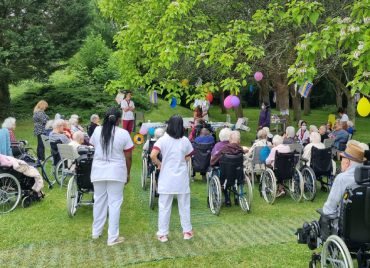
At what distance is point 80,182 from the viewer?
5.28 m

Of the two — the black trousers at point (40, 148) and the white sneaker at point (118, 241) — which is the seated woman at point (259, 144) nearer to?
the white sneaker at point (118, 241)

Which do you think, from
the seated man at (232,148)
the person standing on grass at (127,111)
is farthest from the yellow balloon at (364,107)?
the person standing on grass at (127,111)

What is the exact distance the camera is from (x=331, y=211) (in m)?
3.32

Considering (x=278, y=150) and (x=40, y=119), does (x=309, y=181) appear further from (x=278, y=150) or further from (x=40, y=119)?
(x=40, y=119)

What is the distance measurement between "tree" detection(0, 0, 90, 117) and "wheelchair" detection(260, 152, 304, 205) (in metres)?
11.5

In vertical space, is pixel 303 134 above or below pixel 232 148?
below

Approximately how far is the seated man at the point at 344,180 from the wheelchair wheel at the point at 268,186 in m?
2.96

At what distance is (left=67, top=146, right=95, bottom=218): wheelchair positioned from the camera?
5.20m

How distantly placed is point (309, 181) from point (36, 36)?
12.4m

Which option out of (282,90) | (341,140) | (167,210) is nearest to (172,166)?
(167,210)

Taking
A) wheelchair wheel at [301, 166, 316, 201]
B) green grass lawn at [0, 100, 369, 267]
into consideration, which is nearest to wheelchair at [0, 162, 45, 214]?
green grass lawn at [0, 100, 369, 267]

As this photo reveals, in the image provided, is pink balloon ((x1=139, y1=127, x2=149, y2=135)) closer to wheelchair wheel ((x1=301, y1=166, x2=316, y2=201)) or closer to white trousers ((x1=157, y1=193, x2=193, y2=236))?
wheelchair wheel ((x1=301, y1=166, x2=316, y2=201))

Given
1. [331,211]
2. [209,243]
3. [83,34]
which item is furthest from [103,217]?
[83,34]

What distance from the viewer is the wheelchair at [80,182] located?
17.1ft
